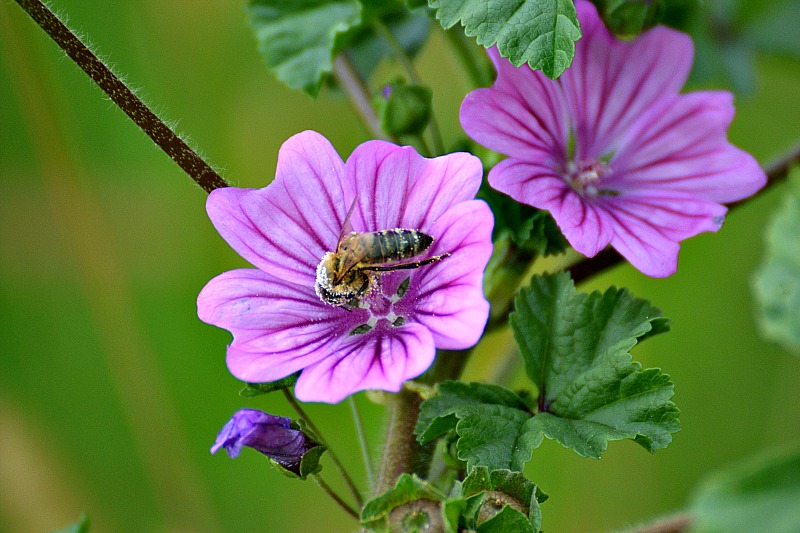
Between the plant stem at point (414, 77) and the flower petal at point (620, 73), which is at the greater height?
the plant stem at point (414, 77)

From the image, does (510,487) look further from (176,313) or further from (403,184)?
(176,313)

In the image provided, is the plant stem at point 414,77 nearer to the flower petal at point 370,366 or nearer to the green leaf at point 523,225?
the green leaf at point 523,225

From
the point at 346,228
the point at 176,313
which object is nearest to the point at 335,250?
the point at 346,228

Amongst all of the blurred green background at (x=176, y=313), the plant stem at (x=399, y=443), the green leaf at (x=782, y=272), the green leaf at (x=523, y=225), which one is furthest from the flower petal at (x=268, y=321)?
the blurred green background at (x=176, y=313)

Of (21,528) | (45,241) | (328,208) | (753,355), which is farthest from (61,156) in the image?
(753,355)

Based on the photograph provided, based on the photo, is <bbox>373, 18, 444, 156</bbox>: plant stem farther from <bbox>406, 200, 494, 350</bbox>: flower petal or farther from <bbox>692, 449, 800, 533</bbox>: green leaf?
<bbox>692, 449, 800, 533</bbox>: green leaf

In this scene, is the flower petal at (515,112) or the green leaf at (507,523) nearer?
the green leaf at (507,523)

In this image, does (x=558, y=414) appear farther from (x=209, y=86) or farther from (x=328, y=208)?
(x=209, y=86)

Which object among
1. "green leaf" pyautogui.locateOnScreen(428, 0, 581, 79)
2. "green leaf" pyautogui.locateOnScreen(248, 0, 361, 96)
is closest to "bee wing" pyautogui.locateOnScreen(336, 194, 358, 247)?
"green leaf" pyautogui.locateOnScreen(428, 0, 581, 79)
